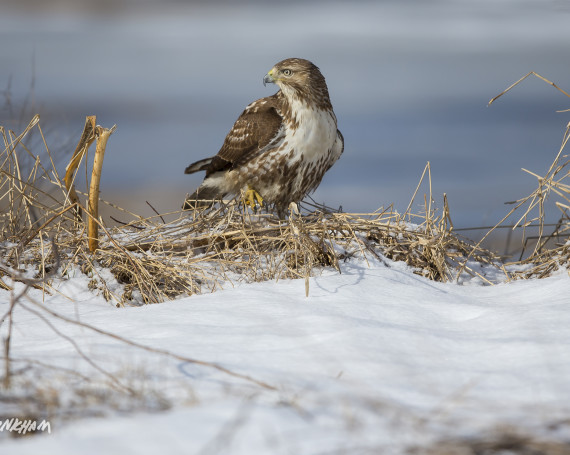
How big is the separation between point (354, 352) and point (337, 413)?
0.59m

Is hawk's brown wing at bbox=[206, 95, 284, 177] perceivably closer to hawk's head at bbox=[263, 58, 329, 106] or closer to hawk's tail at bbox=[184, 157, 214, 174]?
hawk's tail at bbox=[184, 157, 214, 174]

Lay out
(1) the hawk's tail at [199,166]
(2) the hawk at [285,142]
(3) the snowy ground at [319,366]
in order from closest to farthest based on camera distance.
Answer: (3) the snowy ground at [319,366] → (2) the hawk at [285,142] → (1) the hawk's tail at [199,166]

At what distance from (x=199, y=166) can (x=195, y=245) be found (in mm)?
1528

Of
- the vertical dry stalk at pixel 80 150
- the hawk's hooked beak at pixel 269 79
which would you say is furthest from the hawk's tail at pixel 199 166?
the vertical dry stalk at pixel 80 150

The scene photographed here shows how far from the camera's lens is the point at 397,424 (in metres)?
1.67

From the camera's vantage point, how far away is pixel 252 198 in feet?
16.7

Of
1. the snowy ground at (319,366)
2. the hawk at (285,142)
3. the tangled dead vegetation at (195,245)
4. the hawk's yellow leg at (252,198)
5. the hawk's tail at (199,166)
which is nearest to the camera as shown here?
the snowy ground at (319,366)

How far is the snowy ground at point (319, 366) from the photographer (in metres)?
1.59

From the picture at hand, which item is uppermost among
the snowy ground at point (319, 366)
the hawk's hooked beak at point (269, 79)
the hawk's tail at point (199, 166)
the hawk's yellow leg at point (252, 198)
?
the hawk's hooked beak at point (269, 79)

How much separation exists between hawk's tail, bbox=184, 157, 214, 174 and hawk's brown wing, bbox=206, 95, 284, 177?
0.19ft

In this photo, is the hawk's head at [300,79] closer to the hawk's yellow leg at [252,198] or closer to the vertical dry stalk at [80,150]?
the hawk's yellow leg at [252,198]

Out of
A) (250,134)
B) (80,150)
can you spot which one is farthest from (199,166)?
(80,150)

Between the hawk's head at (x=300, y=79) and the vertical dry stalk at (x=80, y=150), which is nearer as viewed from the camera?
the vertical dry stalk at (x=80, y=150)

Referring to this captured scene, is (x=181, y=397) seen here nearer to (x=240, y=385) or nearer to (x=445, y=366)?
(x=240, y=385)
